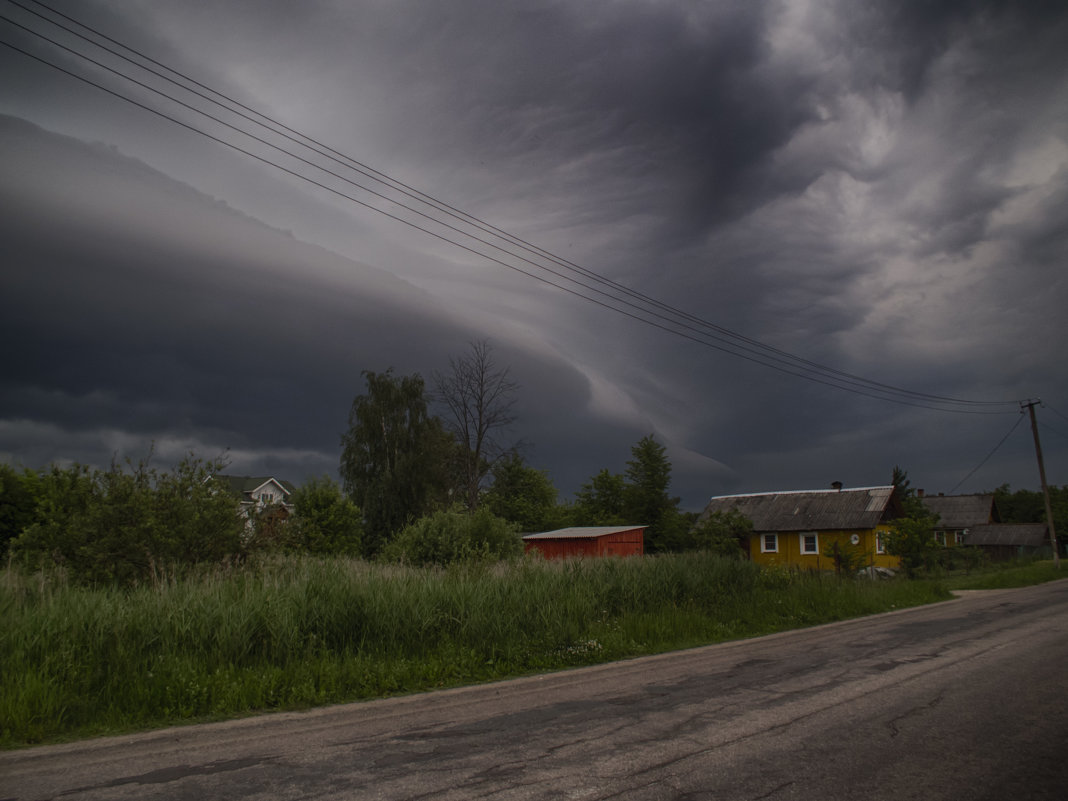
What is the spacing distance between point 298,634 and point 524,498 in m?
56.7

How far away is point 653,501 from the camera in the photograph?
53938 mm

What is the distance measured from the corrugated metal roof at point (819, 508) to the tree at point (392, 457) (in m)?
21.9

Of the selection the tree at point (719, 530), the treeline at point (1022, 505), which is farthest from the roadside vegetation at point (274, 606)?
the treeline at point (1022, 505)

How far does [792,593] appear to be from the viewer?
1777 centimetres

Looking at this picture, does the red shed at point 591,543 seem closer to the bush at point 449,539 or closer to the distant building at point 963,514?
the bush at point 449,539

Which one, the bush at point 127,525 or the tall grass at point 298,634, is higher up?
the bush at point 127,525

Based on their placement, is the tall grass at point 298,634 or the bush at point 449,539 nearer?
the tall grass at point 298,634

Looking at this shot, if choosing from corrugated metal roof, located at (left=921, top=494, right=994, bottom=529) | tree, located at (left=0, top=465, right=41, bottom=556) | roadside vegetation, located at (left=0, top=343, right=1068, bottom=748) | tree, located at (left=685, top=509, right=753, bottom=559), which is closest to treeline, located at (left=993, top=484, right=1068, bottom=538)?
corrugated metal roof, located at (left=921, top=494, right=994, bottom=529)

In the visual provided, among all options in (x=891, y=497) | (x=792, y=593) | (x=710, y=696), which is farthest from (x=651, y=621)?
(x=891, y=497)

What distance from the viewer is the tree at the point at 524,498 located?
64.1 meters

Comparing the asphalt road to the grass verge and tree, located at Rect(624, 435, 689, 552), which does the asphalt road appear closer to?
the grass verge

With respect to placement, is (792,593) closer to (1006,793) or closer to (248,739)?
(1006,793)

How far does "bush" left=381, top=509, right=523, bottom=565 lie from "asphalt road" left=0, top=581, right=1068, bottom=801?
14059mm

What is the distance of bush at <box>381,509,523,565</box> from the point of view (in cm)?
2304
